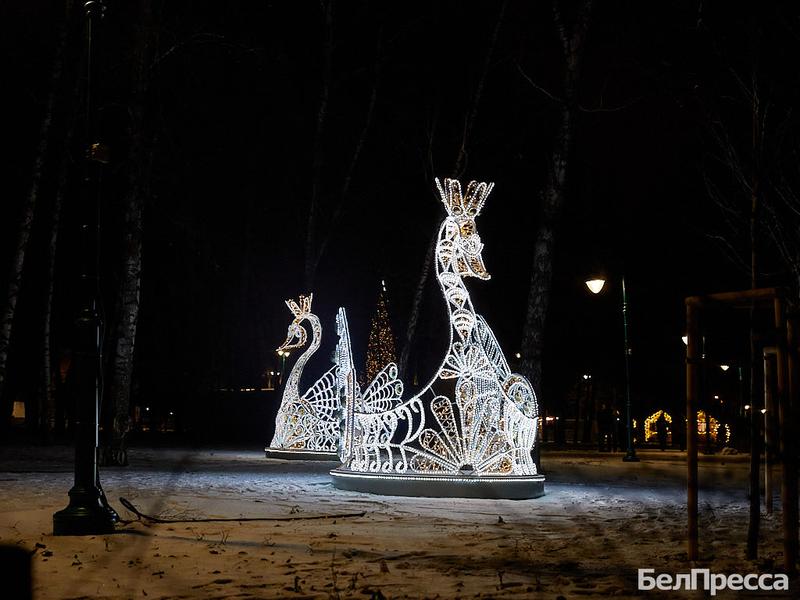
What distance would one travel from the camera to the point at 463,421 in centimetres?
1283

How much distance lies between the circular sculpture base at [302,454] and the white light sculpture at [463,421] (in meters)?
6.89

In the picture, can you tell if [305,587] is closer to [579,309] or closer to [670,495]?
[670,495]

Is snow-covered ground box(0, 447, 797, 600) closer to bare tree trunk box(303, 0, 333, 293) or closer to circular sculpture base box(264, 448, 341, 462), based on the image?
circular sculpture base box(264, 448, 341, 462)

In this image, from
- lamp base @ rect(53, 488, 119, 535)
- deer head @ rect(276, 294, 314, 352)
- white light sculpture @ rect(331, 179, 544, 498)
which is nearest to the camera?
lamp base @ rect(53, 488, 119, 535)

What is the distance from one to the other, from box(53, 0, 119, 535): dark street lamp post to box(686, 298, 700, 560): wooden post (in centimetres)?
512

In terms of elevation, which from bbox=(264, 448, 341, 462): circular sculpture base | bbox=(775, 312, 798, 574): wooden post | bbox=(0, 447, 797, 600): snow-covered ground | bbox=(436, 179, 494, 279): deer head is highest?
bbox=(436, 179, 494, 279): deer head

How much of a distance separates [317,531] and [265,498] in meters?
3.20

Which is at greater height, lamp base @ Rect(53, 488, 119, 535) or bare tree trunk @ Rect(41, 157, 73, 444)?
bare tree trunk @ Rect(41, 157, 73, 444)

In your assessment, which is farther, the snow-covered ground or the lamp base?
the lamp base

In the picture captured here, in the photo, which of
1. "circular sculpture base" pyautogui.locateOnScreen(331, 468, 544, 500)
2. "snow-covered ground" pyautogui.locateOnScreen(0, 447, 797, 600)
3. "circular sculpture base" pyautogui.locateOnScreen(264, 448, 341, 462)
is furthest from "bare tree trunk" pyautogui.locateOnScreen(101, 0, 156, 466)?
"circular sculpture base" pyautogui.locateOnScreen(331, 468, 544, 500)

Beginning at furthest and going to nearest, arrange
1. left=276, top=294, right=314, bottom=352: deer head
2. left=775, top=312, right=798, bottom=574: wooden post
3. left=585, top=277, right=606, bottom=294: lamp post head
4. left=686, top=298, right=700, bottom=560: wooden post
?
left=276, top=294, right=314, bottom=352: deer head, left=585, top=277, right=606, bottom=294: lamp post head, left=686, top=298, right=700, bottom=560: wooden post, left=775, top=312, right=798, bottom=574: wooden post

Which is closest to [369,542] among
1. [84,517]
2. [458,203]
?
[84,517]

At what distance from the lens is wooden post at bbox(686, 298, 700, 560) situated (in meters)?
7.57

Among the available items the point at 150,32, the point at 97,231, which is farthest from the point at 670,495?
the point at 150,32
